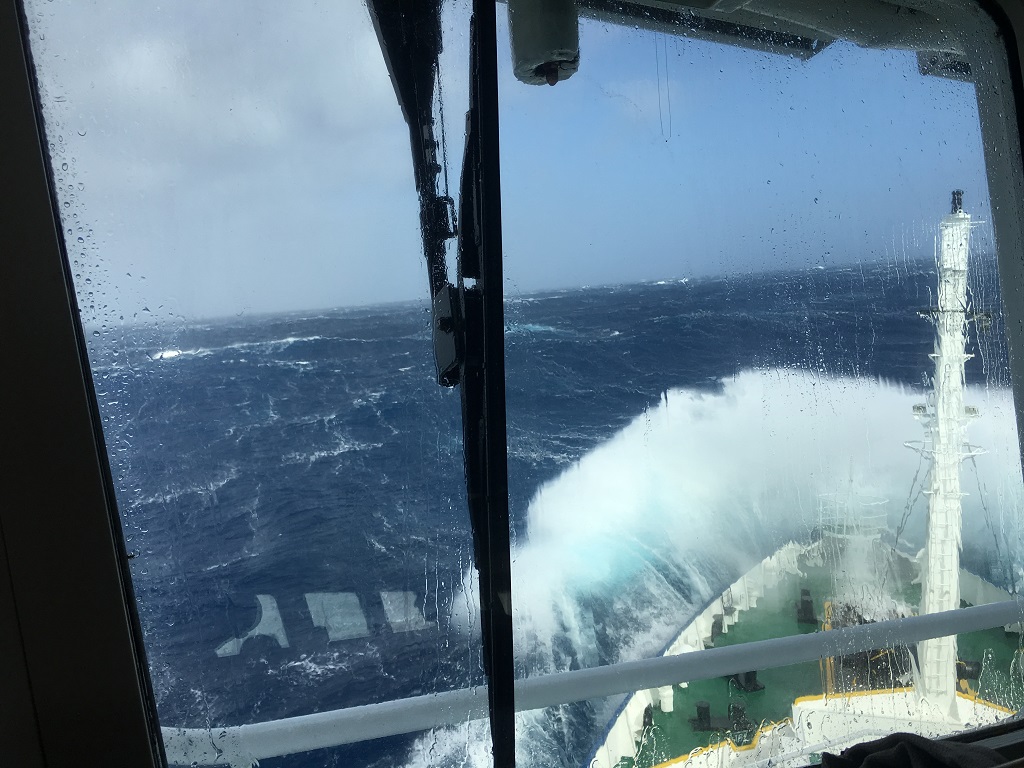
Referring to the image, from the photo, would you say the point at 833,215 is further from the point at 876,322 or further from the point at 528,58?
the point at 528,58

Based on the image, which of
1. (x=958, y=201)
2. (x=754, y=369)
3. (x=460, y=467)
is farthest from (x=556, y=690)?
(x=958, y=201)

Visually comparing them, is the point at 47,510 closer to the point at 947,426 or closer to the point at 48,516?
the point at 48,516

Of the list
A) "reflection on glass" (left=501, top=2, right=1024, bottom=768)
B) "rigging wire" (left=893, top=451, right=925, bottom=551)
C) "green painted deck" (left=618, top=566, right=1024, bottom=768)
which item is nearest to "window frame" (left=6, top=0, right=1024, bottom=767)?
"reflection on glass" (left=501, top=2, right=1024, bottom=768)

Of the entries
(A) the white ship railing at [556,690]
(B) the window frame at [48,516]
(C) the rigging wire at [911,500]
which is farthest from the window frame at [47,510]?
(C) the rigging wire at [911,500]

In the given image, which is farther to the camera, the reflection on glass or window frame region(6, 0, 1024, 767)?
the reflection on glass

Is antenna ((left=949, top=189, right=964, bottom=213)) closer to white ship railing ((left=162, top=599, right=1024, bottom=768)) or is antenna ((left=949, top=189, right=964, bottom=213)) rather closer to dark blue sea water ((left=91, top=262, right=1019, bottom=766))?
dark blue sea water ((left=91, top=262, right=1019, bottom=766))

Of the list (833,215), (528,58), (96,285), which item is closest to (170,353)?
(96,285)
